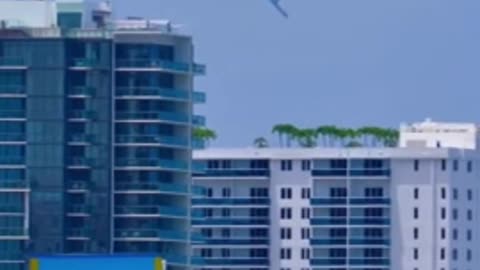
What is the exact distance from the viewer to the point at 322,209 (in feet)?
650

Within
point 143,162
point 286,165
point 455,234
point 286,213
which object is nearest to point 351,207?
point 286,213

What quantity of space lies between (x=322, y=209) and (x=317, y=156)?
295 cm

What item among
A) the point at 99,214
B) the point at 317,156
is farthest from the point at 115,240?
the point at 317,156

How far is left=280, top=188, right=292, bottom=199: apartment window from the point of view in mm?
197250

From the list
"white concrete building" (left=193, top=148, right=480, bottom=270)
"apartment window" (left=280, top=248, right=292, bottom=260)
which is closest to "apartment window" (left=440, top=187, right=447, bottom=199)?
"white concrete building" (left=193, top=148, right=480, bottom=270)

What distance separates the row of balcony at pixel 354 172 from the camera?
7751 inches

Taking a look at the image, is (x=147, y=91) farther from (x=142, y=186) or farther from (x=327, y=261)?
(x=327, y=261)

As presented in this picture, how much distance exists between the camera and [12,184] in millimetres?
152625

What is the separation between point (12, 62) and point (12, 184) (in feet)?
17.1

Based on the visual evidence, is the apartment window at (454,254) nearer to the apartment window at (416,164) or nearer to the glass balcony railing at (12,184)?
the apartment window at (416,164)

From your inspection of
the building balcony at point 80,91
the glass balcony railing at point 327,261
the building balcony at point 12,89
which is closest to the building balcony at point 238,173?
the glass balcony railing at point 327,261

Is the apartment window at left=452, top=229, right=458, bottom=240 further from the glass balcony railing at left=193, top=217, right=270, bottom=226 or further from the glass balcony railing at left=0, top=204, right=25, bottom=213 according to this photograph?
the glass balcony railing at left=0, top=204, right=25, bottom=213

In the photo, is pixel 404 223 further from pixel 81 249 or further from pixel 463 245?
pixel 81 249

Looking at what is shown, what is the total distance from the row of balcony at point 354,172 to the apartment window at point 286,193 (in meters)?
1.66
